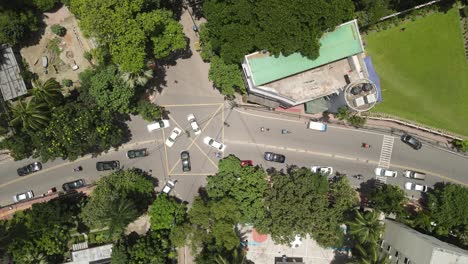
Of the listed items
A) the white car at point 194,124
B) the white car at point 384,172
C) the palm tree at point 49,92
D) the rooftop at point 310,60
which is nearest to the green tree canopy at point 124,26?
the palm tree at point 49,92

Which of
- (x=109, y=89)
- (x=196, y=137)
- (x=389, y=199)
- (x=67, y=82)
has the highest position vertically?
(x=67, y=82)

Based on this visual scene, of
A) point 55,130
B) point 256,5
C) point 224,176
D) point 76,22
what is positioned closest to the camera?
point 256,5

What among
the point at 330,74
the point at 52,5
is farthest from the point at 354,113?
the point at 52,5

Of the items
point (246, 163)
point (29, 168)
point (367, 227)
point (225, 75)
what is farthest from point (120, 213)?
point (367, 227)

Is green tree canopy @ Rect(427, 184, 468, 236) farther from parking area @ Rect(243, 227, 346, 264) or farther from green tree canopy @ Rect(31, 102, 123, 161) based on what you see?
green tree canopy @ Rect(31, 102, 123, 161)

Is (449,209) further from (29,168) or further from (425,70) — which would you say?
(29,168)

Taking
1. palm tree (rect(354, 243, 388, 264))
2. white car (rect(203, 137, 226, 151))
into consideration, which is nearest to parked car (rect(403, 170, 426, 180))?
palm tree (rect(354, 243, 388, 264))

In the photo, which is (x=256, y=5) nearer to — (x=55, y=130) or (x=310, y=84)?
(x=310, y=84)
